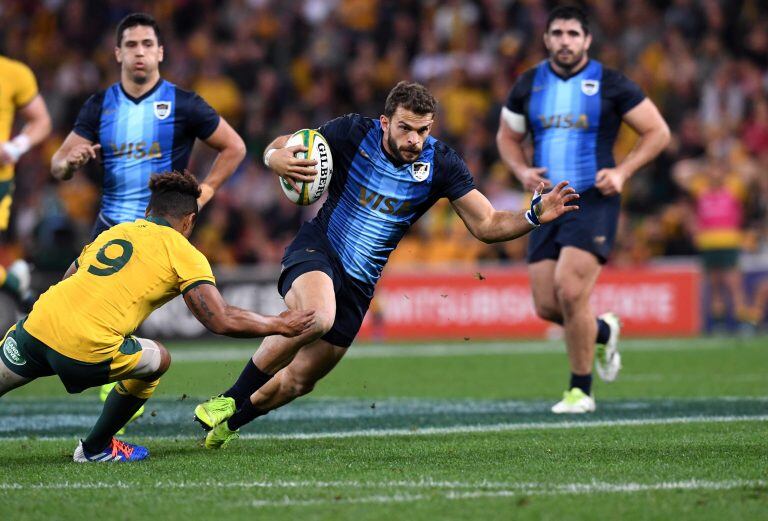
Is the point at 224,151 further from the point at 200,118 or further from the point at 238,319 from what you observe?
the point at 238,319

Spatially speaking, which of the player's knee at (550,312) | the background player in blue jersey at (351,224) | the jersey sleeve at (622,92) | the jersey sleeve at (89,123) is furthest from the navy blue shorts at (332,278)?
the jersey sleeve at (622,92)

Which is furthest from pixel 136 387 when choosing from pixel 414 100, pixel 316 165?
pixel 414 100

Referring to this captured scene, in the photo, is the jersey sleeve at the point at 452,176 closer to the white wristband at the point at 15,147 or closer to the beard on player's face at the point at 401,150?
the beard on player's face at the point at 401,150

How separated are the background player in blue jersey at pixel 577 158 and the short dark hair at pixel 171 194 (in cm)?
340

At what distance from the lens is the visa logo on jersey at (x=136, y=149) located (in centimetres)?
820

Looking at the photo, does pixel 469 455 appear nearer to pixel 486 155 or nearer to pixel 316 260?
pixel 316 260

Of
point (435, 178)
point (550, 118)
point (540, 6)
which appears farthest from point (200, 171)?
point (435, 178)

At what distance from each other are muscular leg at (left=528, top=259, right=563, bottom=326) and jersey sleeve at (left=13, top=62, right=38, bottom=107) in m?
4.21

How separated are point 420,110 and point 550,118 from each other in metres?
2.60

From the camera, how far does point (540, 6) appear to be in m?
19.4

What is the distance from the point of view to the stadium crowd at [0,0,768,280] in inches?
697

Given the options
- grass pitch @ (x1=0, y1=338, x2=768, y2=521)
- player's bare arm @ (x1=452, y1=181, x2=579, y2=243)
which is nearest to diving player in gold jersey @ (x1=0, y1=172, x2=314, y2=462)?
grass pitch @ (x1=0, y1=338, x2=768, y2=521)

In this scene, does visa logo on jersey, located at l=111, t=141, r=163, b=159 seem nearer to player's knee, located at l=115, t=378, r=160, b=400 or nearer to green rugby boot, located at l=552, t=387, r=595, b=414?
player's knee, located at l=115, t=378, r=160, b=400

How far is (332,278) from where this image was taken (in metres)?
6.97
